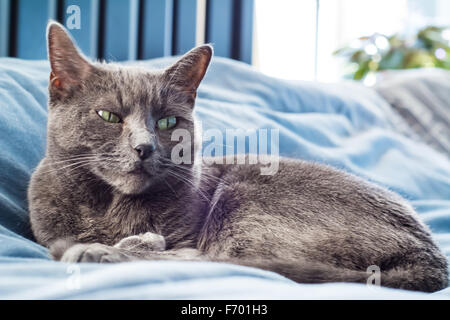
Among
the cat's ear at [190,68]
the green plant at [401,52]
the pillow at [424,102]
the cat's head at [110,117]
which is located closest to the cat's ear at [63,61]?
the cat's head at [110,117]

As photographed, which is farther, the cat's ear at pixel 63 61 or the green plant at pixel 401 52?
the green plant at pixel 401 52

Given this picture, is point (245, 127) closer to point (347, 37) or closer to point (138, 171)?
point (138, 171)

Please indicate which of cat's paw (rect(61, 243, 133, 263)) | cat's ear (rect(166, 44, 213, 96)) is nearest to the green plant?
cat's ear (rect(166, 44, 213, 96))

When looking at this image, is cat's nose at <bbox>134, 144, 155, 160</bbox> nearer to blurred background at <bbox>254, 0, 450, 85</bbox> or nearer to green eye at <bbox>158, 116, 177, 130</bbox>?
green eye at <bbox>158, 116, 177, 130</bbox>

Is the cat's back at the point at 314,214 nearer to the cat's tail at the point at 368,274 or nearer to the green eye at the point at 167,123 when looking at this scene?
the cat's tail at the point at 368,274

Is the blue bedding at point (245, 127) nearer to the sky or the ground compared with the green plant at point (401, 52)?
nearer to the ground

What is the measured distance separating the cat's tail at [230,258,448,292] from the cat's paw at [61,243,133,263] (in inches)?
6.2

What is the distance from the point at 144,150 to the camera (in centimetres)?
63

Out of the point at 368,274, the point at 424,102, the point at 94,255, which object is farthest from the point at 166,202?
the point at 424,102

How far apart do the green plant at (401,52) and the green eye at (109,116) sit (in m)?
2.07

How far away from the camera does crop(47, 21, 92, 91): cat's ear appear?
663 millimetres

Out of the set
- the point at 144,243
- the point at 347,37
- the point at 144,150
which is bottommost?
the point at 144,243

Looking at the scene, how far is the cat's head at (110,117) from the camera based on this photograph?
0.65 meters

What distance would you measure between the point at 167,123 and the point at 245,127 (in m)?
0.56
